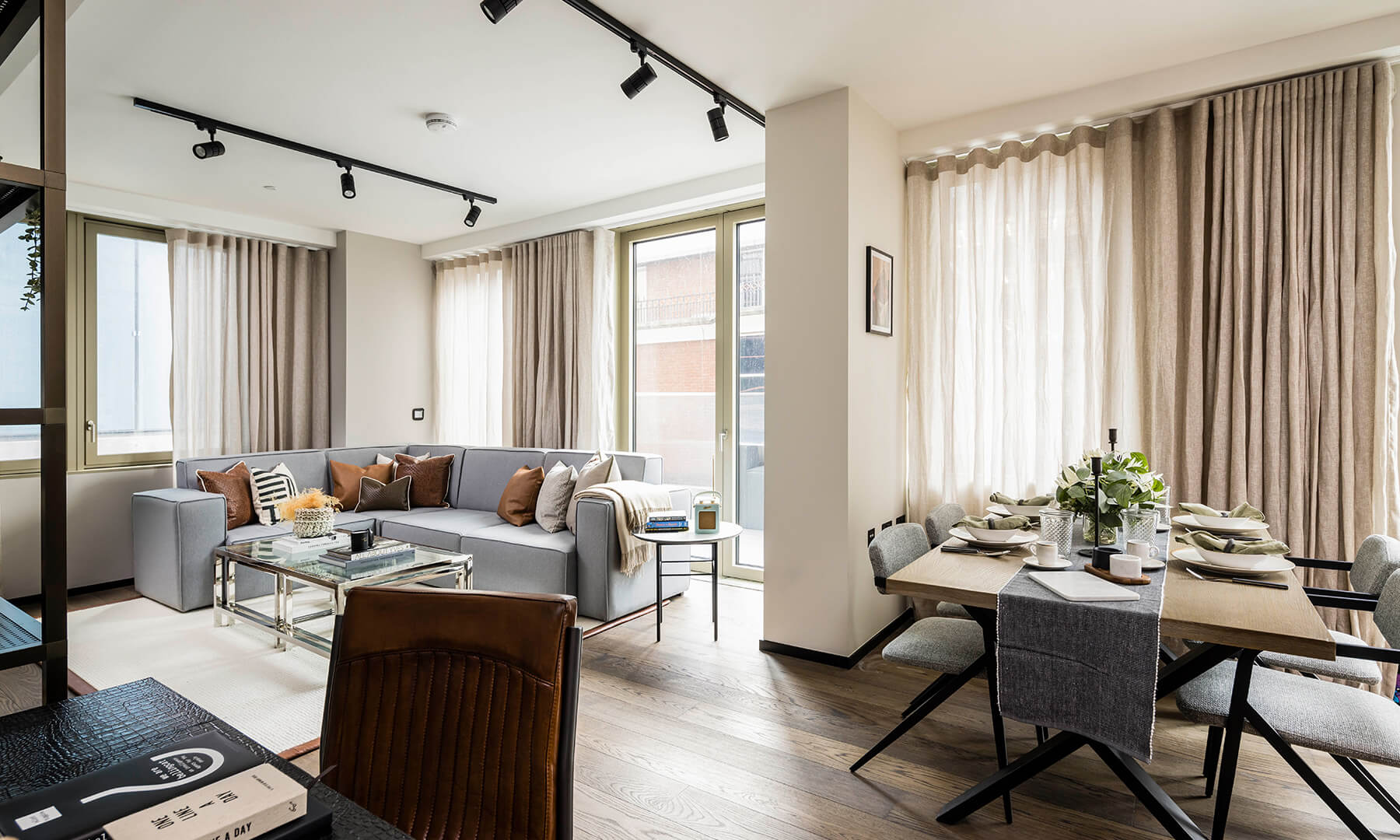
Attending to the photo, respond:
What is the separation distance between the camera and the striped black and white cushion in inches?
176

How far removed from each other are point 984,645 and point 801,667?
4.09 feet

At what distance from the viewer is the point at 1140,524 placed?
85.6 inches

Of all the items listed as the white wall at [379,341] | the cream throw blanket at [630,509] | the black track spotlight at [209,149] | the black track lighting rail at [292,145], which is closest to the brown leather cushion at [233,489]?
the white wall at [379,341]

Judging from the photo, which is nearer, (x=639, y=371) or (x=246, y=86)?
(x=246, y=86)

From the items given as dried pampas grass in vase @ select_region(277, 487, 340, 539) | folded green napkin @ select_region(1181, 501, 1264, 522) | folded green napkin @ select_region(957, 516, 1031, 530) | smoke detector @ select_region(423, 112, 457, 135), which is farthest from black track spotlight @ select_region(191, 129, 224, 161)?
folded green napkin @ select_region(1181, 501, 1264, 522)

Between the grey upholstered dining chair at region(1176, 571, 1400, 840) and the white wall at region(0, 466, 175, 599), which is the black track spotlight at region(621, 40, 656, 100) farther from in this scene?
the white wall at region(0, 466, 175, 599)

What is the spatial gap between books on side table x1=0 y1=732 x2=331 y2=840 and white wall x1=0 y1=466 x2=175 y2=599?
4452mm

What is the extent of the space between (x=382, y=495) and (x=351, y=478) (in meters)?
0.36

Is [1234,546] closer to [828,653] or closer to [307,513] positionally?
[828,653]

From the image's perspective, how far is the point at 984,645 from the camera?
2123 millimetres

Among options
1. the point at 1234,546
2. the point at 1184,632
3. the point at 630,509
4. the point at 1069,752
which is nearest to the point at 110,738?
the point at 1184,632

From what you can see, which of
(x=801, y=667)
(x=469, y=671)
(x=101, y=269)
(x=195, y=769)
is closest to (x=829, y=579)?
(x=801, y=667)

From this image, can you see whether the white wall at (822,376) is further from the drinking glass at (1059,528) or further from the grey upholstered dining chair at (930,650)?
the drinking glass at (1059,528)

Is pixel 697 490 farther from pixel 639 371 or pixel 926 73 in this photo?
pixel 926 73
